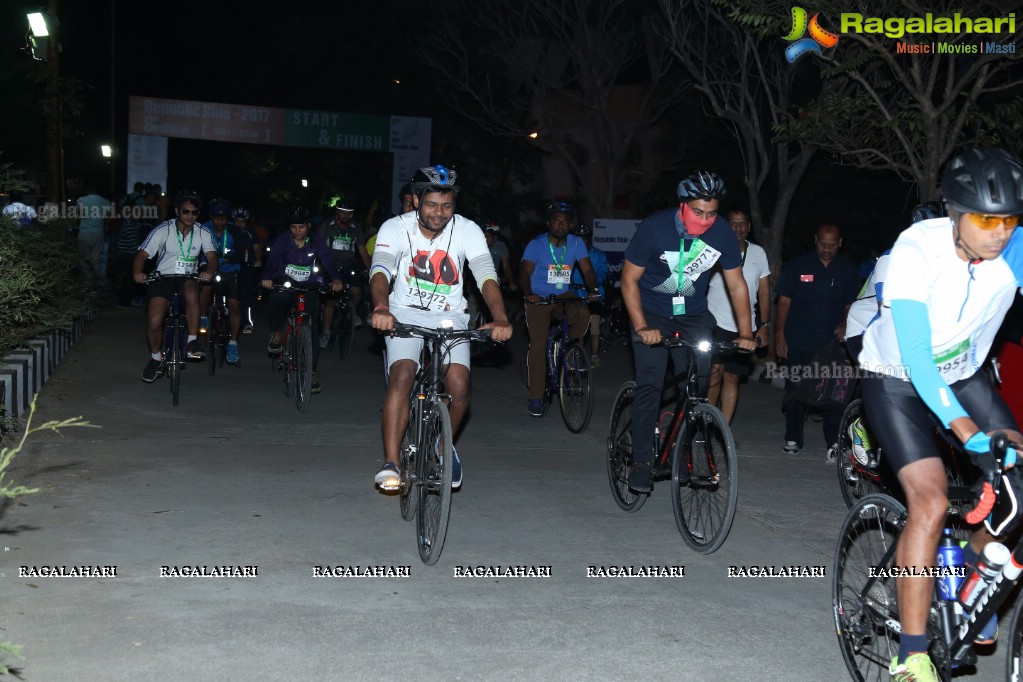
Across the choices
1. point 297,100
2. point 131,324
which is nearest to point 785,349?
point 131,324

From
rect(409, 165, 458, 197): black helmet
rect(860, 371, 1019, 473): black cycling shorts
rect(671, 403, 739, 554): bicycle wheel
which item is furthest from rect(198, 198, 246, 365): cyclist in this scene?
rect(860, 371, 1019, 473): black cycling shorts

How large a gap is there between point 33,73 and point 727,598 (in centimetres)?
2016

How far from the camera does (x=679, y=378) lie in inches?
273

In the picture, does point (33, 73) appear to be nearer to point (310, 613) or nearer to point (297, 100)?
point (310, 613)

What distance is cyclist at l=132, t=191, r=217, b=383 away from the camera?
11742 millimetres

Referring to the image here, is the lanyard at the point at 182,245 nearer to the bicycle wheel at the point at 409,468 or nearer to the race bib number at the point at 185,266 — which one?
the race bib number at the point at 185,266

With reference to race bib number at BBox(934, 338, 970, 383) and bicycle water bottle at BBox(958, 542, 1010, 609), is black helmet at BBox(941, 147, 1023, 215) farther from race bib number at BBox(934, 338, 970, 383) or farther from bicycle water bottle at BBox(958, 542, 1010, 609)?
bicycle water bottle at BBox(958, 542, 1010, 609)

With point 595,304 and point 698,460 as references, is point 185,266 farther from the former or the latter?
point 698,460

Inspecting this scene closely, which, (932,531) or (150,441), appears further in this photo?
(150,441)

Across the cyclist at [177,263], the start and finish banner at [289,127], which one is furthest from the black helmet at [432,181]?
the start and finish banner at [289,127]

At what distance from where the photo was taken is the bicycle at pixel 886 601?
12.8 feet

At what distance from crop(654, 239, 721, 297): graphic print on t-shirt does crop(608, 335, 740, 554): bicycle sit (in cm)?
48

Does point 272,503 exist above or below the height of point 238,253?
below

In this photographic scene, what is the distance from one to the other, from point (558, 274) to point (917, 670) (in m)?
8.03
